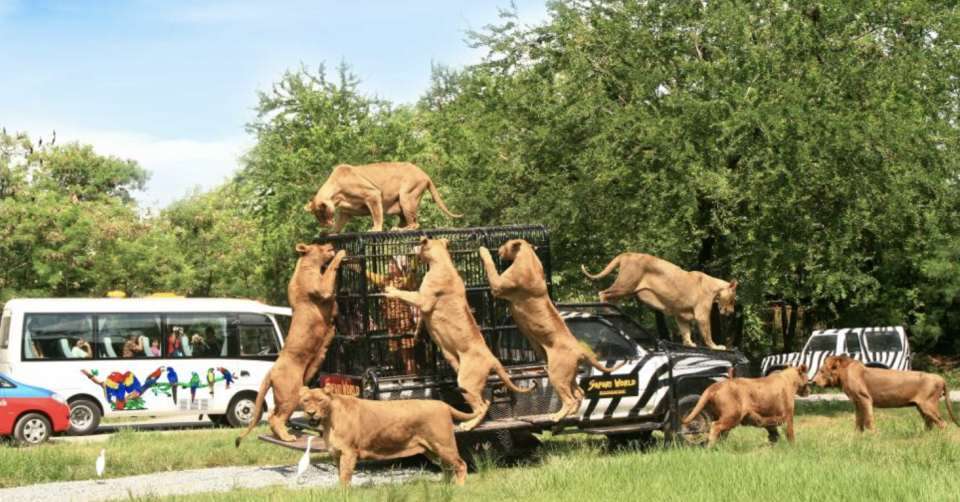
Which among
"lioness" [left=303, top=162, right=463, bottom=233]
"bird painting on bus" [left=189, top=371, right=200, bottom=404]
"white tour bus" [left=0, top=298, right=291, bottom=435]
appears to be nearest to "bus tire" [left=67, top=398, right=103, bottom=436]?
"white tour bus" [left=0, top=298, right=291, bottom=435]

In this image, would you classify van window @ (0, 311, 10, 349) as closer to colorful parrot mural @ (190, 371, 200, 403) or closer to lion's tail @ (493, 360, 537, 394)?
colorful parrot mural @ (190, 371, 200, 403)

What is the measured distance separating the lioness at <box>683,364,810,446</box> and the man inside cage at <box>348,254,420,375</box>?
3.29 m

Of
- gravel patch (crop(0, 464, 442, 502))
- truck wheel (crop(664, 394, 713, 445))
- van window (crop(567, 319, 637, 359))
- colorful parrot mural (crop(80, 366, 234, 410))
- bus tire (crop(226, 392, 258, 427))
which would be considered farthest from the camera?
bus tire (crop(226, 392, 258, 427))

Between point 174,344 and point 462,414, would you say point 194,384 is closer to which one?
point 174,344

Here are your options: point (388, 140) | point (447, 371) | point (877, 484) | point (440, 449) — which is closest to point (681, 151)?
point (447, 371)

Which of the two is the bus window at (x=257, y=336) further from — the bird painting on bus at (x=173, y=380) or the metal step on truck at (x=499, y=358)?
the metal step on truck at (x=499, y=358)

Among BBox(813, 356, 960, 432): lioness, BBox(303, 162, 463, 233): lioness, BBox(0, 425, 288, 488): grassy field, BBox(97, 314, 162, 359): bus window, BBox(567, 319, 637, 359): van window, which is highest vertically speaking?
BBox(303, 162, 463, 233): lioness

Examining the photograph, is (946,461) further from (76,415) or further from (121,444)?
(76,415)

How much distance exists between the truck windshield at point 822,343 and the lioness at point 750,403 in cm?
1254

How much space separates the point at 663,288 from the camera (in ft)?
46.3

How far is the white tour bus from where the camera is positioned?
2106 cm

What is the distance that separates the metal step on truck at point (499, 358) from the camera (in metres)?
12.2

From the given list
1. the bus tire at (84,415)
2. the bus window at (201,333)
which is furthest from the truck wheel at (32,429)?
the bus window at (201,333)

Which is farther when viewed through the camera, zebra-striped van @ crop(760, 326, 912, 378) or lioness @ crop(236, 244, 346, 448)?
zebra-striped van @ crop(760, 326, 912, 378)
